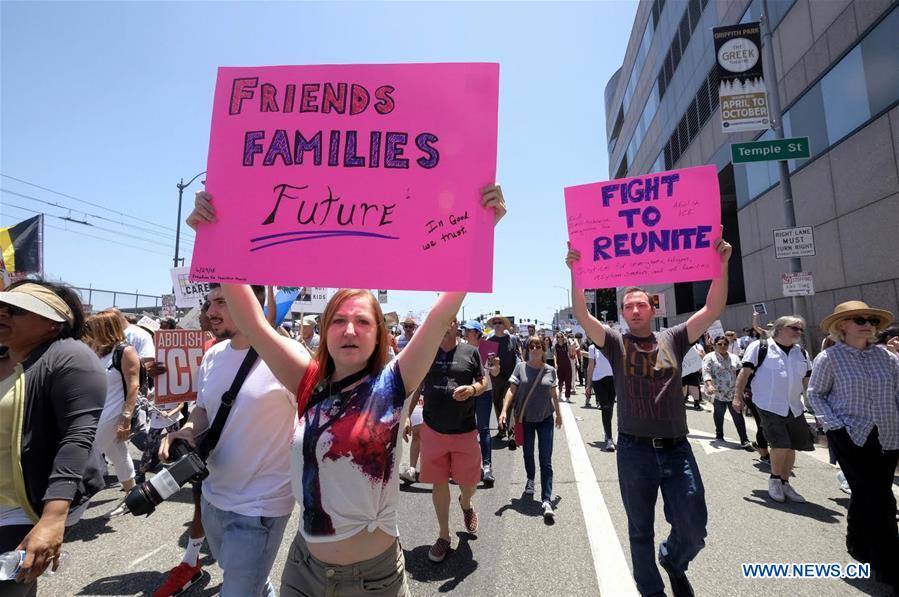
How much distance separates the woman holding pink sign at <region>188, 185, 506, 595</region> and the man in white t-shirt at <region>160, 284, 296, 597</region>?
0.42 metres

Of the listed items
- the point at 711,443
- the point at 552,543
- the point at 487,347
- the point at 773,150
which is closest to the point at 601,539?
the point at 552,543

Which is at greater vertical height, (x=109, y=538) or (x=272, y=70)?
(x=272, y=70)

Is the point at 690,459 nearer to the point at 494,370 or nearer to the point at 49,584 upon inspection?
the point at 494,370

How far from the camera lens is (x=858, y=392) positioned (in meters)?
3.68

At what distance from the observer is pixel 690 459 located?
3070 millimetres

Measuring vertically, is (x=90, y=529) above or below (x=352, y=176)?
below

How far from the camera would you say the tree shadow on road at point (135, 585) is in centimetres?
349

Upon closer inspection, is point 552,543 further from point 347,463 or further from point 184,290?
point 184,290

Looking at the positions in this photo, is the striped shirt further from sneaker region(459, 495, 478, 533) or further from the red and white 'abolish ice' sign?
the red and white 'abolish ice' sign

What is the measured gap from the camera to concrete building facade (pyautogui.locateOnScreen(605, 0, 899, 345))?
985 cm

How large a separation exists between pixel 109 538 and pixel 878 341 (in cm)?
884

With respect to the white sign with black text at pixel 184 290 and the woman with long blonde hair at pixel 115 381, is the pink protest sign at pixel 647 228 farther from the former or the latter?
the white sign with black text at pixel 184 290

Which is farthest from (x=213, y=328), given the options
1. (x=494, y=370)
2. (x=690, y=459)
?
(x=494, y=370)

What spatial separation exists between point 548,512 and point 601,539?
23.2 inches
